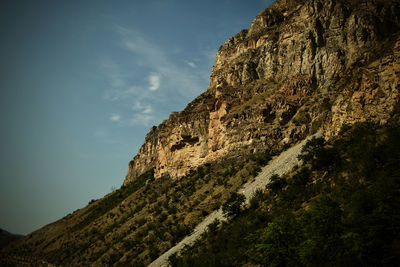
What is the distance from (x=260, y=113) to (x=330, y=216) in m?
29.1

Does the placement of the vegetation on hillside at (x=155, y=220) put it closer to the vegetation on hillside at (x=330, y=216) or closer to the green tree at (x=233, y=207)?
the green tree at (x=233, y=207)

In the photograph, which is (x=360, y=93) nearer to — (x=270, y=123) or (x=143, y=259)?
(x=270, y=123)

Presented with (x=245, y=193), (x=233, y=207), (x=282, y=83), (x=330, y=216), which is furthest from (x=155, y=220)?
(x=282, y=83)

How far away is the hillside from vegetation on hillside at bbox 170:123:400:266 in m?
0.50

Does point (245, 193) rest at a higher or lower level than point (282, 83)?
lower

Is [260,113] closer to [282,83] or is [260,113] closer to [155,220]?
[282,83]

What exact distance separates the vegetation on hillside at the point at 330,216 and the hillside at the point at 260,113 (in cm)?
50

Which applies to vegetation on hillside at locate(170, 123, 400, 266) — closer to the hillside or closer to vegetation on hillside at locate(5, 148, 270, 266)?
the hillside

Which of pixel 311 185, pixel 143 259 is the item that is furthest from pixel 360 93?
pixel 143 259

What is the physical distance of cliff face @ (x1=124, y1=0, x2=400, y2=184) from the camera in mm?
35562

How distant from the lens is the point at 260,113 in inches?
1511

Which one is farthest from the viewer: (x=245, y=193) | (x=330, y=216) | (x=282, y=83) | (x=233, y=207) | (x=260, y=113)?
(x=282, y=83)

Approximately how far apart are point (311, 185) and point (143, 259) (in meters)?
18.8

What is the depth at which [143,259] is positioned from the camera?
2628cm
